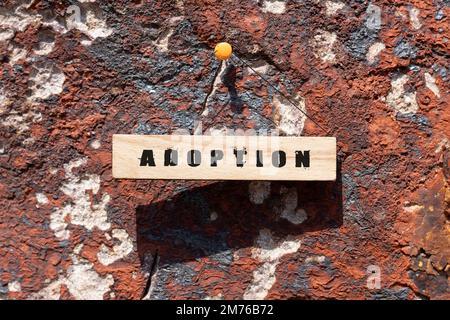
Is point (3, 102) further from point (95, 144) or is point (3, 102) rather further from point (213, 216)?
point (213, 216)

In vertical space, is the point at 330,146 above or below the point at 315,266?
above

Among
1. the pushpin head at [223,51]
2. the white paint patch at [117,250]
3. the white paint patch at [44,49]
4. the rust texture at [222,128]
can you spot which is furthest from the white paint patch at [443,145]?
the white paint patch at [44,49]

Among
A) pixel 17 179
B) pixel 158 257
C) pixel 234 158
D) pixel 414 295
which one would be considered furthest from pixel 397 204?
pixel 17 179

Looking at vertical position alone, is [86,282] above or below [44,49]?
below

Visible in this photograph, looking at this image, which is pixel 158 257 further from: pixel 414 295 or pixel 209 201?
pixel 414 295

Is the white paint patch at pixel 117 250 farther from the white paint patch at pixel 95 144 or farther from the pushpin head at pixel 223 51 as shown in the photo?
the pushpin head at pixel 223 51

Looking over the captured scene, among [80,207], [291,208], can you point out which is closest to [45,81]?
[80,207]
